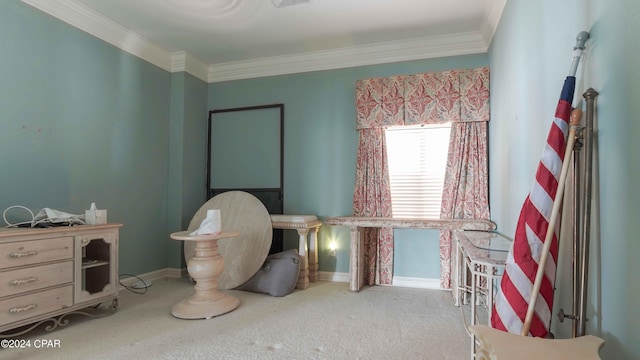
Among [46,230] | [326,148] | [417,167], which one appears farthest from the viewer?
[326,148]

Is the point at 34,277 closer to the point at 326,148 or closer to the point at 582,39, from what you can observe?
the point at 326,148

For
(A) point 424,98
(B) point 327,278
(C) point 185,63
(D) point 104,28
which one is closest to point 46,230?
(D) point 104,28

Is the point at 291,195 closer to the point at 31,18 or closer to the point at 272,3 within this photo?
the point at 272,3

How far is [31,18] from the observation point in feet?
8.52

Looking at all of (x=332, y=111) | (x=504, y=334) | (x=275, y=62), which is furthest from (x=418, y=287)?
(x=275, y=62)

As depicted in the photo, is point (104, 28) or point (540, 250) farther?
point (104, 28)

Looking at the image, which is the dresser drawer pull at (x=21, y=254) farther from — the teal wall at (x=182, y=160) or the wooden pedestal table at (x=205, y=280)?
the teal wall at (x=182, y=160)

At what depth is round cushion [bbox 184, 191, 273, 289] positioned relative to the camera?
10.5ft

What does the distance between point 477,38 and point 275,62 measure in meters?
2.24

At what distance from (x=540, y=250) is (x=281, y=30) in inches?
118

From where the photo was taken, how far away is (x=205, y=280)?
105 inches

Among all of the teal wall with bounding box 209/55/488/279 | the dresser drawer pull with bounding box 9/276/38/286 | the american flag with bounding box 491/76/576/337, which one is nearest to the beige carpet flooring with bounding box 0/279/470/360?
the dresser drawer pull with bounding box 9/276/38/286

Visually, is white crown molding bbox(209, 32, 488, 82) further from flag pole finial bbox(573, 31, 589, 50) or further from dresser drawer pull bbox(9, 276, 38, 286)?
dresser drawer pull bbox(9, 276, 38, 286)

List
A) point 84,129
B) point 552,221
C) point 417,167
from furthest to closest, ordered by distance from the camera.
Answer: point 417,167, point 84,129, point 552,221
